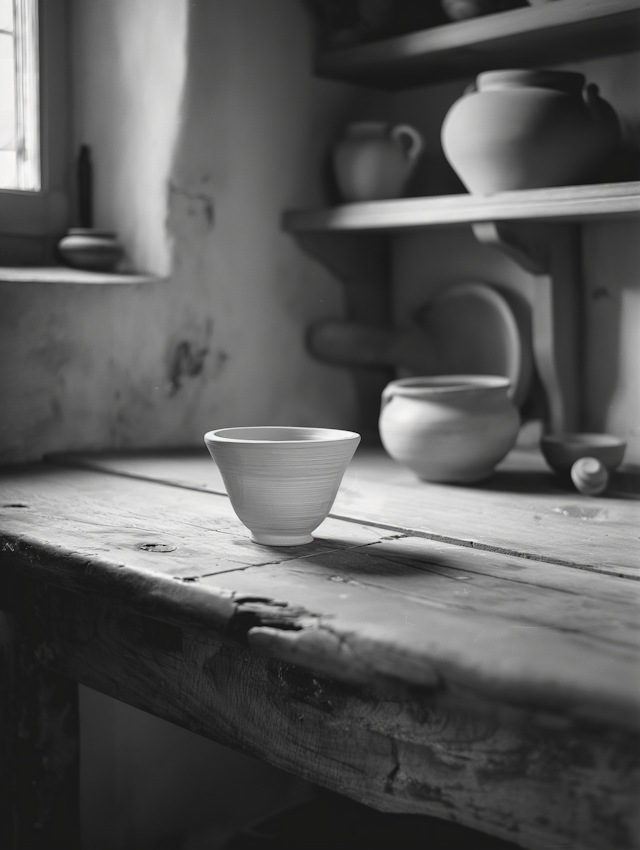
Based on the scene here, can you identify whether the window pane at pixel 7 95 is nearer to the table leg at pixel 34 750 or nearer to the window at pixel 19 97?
the window at pixel 19 97

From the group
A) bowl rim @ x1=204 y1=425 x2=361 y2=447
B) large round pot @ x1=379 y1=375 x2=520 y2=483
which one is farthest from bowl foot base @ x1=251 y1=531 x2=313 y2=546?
large round pot @ x1=379 y1=375 x2=520 y2=483

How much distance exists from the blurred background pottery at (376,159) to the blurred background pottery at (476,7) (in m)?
0.21

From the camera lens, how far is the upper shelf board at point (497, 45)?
1.35 m

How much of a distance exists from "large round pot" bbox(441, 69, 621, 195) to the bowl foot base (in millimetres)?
742

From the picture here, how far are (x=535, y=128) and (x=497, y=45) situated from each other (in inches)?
9.6

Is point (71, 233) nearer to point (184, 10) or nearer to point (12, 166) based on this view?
point (12, 166)

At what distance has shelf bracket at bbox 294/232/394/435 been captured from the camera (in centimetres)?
181

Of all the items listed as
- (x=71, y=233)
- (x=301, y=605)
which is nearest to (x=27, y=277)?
(x=71, y=233)

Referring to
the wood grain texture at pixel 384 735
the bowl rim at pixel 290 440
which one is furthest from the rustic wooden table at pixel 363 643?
the bowl rim at pixel 290 440

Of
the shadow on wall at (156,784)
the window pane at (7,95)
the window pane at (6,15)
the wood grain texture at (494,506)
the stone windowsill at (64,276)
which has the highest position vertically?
the window pane at (6,15)

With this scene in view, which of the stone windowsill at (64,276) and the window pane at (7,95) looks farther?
the window pane at (7,95)

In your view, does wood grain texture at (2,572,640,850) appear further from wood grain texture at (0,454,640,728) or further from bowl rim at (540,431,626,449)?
bowl rim at (540,431,626,449)

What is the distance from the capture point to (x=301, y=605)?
74cm

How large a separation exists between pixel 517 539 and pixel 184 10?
1.12 metres
